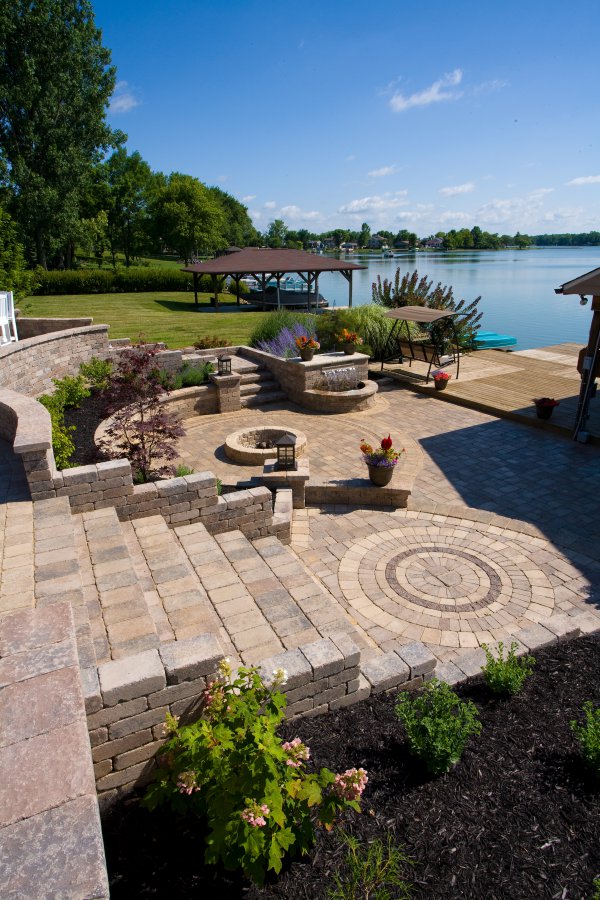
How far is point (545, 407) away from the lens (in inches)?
435

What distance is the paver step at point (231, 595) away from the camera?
4406mm

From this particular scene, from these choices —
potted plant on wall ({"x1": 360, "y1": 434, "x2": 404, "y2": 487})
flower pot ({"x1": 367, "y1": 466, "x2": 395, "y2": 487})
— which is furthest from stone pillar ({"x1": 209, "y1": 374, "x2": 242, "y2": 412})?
flower pot ({"x1": 367, "y1": 466, "x2": 395, "y2": 487})

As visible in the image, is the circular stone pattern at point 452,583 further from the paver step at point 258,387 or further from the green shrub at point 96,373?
the green shrub at point 96,373

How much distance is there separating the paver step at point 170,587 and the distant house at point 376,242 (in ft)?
642

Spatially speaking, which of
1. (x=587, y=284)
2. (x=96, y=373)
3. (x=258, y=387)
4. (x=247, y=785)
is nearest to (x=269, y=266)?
(x=258, y=387)

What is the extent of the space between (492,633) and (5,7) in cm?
3565

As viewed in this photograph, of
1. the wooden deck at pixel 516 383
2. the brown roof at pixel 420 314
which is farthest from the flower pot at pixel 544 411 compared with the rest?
the brown roof at pixel 420 314

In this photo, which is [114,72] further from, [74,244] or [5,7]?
[74,244]

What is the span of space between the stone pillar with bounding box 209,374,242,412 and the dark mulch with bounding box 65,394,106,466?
2.67 meters

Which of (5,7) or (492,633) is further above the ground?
(5,7)

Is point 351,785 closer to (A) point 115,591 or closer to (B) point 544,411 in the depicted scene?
(A) point 115,591

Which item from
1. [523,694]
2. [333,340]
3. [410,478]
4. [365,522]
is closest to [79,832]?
[523,694]

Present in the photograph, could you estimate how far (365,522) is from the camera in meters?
7.56

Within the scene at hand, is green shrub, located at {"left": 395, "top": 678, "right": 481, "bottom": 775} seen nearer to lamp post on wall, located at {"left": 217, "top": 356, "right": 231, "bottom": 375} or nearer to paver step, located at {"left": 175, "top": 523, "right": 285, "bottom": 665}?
paver step, located at {"left": 175, "top": 523, "right": 285, "bottom": 665}
